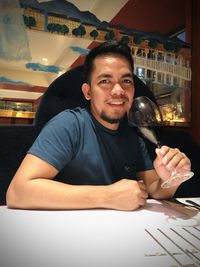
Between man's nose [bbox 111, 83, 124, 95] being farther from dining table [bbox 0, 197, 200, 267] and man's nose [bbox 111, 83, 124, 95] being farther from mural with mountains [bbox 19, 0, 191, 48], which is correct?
mural with mountains [bbox 19, 0, 191, 48]

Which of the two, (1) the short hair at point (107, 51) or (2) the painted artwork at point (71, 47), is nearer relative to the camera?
(1) the short hair at point (107, 51)

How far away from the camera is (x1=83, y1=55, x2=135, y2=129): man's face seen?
1152 mm

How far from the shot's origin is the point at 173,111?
2.74 m

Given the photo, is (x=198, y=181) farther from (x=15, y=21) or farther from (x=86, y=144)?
(x=15, y=21)

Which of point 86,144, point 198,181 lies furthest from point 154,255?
point 198,181

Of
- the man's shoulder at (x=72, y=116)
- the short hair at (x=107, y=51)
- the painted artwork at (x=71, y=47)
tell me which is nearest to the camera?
the man's shoulder at (x=72, y=116)

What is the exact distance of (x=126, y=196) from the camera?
79 cm

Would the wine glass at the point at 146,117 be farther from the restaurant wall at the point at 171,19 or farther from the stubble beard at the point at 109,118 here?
the restaurant wall at the point at 171,19

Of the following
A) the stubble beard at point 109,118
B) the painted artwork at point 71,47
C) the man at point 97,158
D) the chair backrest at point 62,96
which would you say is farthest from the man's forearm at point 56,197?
the painted artwork at point 71,47

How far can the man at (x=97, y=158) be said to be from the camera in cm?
79

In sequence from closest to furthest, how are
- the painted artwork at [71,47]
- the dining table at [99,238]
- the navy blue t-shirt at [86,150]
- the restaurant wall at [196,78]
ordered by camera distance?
the dining table at [99,238] → the navy blue t-shirt at [86,150] → the painted artwork at [71,47] → the restaurant wall at [196,78]

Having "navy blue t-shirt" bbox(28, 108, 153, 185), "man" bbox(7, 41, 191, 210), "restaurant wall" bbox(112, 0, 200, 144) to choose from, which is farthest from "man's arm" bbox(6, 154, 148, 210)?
"restaurant wall" bbox(112, 0, 200, 144)

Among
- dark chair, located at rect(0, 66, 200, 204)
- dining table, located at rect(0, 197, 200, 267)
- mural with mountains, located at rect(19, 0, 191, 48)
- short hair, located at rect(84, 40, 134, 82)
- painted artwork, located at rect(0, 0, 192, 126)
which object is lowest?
dining table, located at rect(0, 197, 200, 267)

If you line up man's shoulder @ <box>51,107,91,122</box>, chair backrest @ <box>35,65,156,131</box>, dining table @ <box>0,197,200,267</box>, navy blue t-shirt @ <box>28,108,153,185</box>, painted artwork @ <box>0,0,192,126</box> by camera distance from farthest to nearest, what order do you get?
painted artwork @ <box>0,0,192,126</box> → chair backrest @ <box>35,65,156,131</box> → man's shoulder @ <box>51,107,91,122</box> → navy blue t-shirt @ <box>28,108,153,185</box> → dining table @ <box>0,197,200,267</box>
